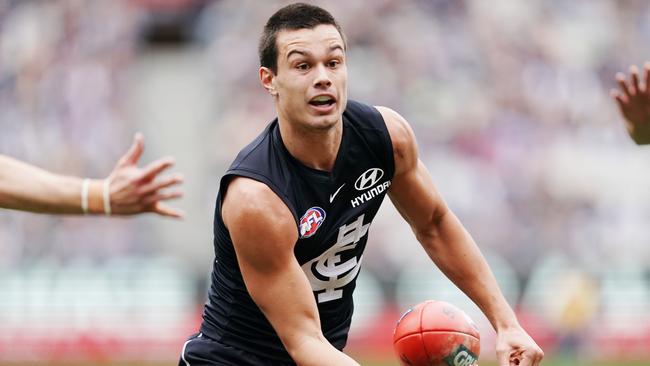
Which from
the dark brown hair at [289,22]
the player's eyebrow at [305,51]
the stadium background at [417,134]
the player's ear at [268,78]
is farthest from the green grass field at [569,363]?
the player's eyebrow at [305,51]

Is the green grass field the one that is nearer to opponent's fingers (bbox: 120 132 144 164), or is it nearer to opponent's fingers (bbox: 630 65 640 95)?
opponent's fingers (bbox: 630 65 640 95)

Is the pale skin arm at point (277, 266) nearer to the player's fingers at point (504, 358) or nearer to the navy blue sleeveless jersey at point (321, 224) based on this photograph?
the navy blue sleeveless jersey at point (321, 224)

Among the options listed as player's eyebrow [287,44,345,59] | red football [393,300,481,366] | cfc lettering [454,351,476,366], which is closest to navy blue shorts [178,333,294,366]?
red football [393,300,481,366]

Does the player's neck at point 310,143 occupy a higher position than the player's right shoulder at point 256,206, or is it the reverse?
the player's neck at point 310,143

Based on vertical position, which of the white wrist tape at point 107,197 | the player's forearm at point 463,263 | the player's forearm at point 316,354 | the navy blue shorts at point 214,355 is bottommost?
the navy blue shorts at point 214,355

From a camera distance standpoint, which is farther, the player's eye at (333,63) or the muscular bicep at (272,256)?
the player's eye at (333,63)

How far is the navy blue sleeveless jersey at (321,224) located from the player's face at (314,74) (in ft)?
1.01

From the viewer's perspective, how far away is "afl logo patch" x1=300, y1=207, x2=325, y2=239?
21.6 feet

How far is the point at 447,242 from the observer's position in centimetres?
732

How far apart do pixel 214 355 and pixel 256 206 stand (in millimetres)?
1141

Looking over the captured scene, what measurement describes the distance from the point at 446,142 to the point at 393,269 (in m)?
2.57

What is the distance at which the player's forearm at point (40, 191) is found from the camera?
6125 millimetres

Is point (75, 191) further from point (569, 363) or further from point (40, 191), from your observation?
point (569, 363)

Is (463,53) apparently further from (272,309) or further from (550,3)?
(272,309)
